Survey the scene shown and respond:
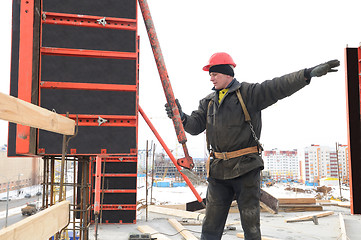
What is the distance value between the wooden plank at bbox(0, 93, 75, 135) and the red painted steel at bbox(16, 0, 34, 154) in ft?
4.17

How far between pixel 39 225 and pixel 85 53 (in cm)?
250

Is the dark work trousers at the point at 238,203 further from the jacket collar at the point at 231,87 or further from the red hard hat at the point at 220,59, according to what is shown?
the red hard hat at the point at 220,59

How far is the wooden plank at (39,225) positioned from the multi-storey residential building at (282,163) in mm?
162687

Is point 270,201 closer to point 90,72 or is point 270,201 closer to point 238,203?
point 238,203

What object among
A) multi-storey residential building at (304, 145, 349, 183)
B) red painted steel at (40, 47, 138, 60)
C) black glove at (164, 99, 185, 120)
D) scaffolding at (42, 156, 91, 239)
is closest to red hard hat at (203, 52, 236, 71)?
black glove at (164, 99, 185, 120)

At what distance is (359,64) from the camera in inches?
418

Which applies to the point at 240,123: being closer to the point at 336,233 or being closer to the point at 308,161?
the point at 336,233

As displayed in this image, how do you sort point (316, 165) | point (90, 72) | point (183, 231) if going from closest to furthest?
point (90, 72)
point (183, 231)
point (316, 165)

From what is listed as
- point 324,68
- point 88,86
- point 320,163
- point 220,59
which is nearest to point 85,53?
point 88,86

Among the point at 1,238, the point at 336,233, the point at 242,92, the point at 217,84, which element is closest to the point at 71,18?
the point at 217,84

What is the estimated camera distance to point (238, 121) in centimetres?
325

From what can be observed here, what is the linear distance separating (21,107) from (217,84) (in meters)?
2.23

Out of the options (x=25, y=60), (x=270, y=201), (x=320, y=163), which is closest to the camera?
(x=25, y=60)

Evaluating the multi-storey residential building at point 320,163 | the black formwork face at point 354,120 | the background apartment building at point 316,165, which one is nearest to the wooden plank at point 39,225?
the black formwork face at point 354,120
